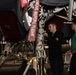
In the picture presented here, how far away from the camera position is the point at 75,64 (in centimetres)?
958

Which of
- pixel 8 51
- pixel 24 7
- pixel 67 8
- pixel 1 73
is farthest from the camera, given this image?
pixel 1 73

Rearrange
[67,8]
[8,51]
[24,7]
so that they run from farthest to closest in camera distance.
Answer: [8,51] → [67,8] → [24,7]

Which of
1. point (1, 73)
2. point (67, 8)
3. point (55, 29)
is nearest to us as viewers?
point (67, 8)

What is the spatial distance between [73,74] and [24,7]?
2.40 metres

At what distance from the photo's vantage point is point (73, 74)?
9.63 meters

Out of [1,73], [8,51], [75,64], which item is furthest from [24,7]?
[1,73]

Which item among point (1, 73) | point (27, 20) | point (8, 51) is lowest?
point (1, 73)

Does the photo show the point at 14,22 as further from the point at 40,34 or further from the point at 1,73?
the point at 1,73

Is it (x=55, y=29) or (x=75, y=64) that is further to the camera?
(x=55, y=29)

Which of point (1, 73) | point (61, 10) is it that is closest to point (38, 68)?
point (61, 10)

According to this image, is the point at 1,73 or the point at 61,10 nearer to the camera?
the point at 61,10

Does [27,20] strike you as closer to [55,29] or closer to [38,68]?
[38,68]

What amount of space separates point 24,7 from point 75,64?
223cm

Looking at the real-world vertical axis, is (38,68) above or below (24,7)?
below
